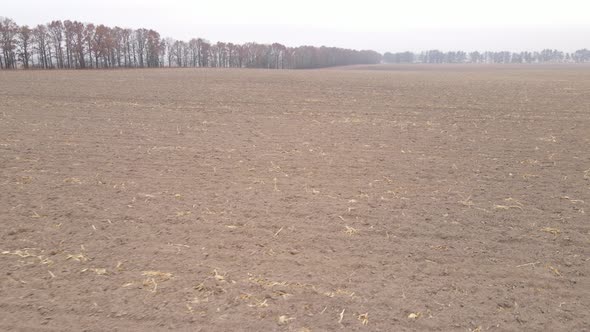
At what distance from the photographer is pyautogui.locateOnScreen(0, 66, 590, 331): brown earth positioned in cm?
422

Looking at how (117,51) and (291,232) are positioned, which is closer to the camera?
(291,232)

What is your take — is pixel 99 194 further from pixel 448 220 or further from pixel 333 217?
pixel 448 220

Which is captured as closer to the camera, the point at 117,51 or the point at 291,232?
the point at 291,232

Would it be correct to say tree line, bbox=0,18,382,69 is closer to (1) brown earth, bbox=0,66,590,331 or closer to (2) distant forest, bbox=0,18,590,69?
(2) distant forest, bbox=0,18,590,69

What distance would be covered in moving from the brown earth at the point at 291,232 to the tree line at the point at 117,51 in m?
74.4

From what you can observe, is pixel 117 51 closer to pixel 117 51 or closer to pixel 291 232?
pixel 117 51

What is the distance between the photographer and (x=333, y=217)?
6.50 m

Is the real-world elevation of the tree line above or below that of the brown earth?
above

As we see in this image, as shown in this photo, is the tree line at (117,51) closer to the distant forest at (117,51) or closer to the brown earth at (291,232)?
the distant forest at (117,51)

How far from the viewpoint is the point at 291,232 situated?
596 centimetres

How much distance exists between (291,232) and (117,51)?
93.4 m

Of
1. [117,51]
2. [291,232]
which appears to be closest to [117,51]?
[117,51]

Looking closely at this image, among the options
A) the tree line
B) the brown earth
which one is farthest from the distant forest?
the brown earth

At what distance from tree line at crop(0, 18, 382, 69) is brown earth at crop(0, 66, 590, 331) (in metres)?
74.4
